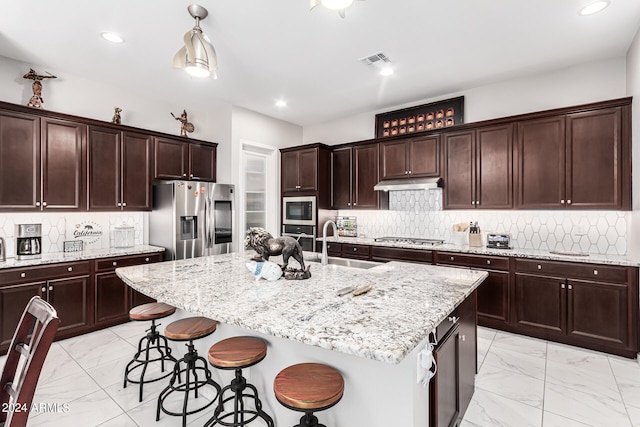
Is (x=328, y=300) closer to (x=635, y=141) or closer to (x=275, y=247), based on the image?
(x=275, y=247)

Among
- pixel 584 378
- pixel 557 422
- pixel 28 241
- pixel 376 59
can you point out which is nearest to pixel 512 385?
pixel 557 422

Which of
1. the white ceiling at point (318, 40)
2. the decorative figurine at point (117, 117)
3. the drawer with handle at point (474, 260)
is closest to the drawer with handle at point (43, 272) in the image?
the decorative figurine at point (117, 117)

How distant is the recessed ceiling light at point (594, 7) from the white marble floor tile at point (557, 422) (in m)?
3.16

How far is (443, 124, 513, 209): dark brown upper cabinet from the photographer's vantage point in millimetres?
3730

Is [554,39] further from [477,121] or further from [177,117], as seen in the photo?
[177,117]

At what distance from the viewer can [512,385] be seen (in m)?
2.46

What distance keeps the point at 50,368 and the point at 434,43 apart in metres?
4.74

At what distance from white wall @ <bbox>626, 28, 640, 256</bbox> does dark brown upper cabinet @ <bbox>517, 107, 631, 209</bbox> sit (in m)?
0.10

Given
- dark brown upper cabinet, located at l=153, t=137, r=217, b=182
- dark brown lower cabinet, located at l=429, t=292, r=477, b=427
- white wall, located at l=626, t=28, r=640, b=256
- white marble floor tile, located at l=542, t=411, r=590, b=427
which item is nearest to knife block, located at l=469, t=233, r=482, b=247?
white wall, located at l=626, t=28, r=640, b=256

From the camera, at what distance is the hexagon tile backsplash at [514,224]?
134 inches

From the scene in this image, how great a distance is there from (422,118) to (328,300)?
3.81m

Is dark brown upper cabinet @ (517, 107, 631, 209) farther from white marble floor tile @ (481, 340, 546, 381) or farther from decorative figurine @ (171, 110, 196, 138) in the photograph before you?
decorative figurine @ (171, 110, 196, 138)

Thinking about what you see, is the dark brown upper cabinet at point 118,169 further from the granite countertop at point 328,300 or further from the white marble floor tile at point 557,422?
the white marble floor tile at point 557,422

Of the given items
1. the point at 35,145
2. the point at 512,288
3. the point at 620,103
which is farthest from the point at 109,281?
the point at 620,103
